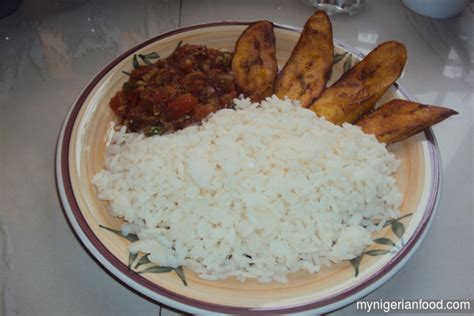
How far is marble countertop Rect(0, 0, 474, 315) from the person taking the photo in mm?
1741

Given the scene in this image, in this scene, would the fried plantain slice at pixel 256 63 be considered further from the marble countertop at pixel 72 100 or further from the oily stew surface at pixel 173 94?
the marble countertop at pixel 72 100

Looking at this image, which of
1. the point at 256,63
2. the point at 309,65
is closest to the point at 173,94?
the point at 256,63

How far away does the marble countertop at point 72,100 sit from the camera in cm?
174

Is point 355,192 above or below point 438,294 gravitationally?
above

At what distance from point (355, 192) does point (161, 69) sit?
1082 millimetres

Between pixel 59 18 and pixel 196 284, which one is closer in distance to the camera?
pixel 196 284

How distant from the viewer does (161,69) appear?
6.98 feet

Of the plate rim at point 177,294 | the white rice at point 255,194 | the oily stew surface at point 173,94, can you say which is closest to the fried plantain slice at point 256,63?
the oily stew surface at point 173,94

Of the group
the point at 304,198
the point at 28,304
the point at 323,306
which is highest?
the point at 304,198

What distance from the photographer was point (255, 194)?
1654 millimetres

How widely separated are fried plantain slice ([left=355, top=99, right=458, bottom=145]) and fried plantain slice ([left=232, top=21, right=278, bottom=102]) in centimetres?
47

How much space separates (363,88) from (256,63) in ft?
1.67

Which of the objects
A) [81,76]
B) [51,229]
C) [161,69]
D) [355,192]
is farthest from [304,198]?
[81,76]

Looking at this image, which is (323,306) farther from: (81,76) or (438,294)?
(81,76)
